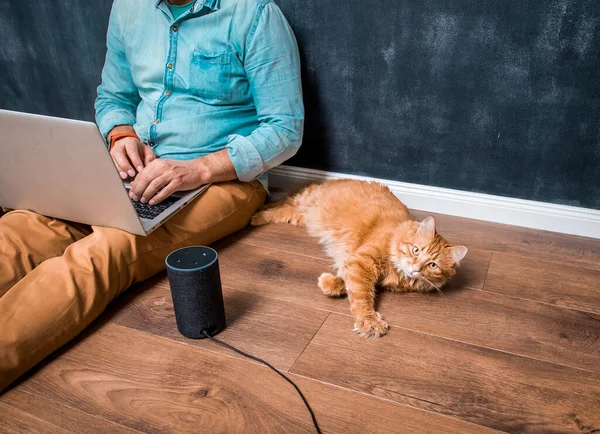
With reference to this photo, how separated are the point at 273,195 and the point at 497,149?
3.29 feet

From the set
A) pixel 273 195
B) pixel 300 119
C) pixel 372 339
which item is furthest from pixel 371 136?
pixel 372 339

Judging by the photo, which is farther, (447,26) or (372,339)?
(447,26)

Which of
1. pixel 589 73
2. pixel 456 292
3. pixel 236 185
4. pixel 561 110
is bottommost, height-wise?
pixel 456 292

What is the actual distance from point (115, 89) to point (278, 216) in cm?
84

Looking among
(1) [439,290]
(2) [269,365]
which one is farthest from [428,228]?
(2) [269,365]

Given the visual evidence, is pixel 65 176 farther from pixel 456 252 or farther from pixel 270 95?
pixel 456 252

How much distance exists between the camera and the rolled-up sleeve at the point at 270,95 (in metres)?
1.64

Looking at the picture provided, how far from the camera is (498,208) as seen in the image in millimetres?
1949

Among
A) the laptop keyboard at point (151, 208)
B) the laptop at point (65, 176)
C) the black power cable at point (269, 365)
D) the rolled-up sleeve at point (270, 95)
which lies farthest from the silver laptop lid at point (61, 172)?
the rolled-up sleeve at point (270, 95)

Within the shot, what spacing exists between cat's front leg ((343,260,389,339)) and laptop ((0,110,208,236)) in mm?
602

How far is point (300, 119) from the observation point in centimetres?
175

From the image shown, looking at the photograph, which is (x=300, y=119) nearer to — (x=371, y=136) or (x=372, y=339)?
(x=371, y=136)

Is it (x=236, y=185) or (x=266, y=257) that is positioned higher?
(x=236, y=185)

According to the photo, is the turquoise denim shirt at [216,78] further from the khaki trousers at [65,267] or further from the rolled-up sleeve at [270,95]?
the khaki trousers at [65,267]
